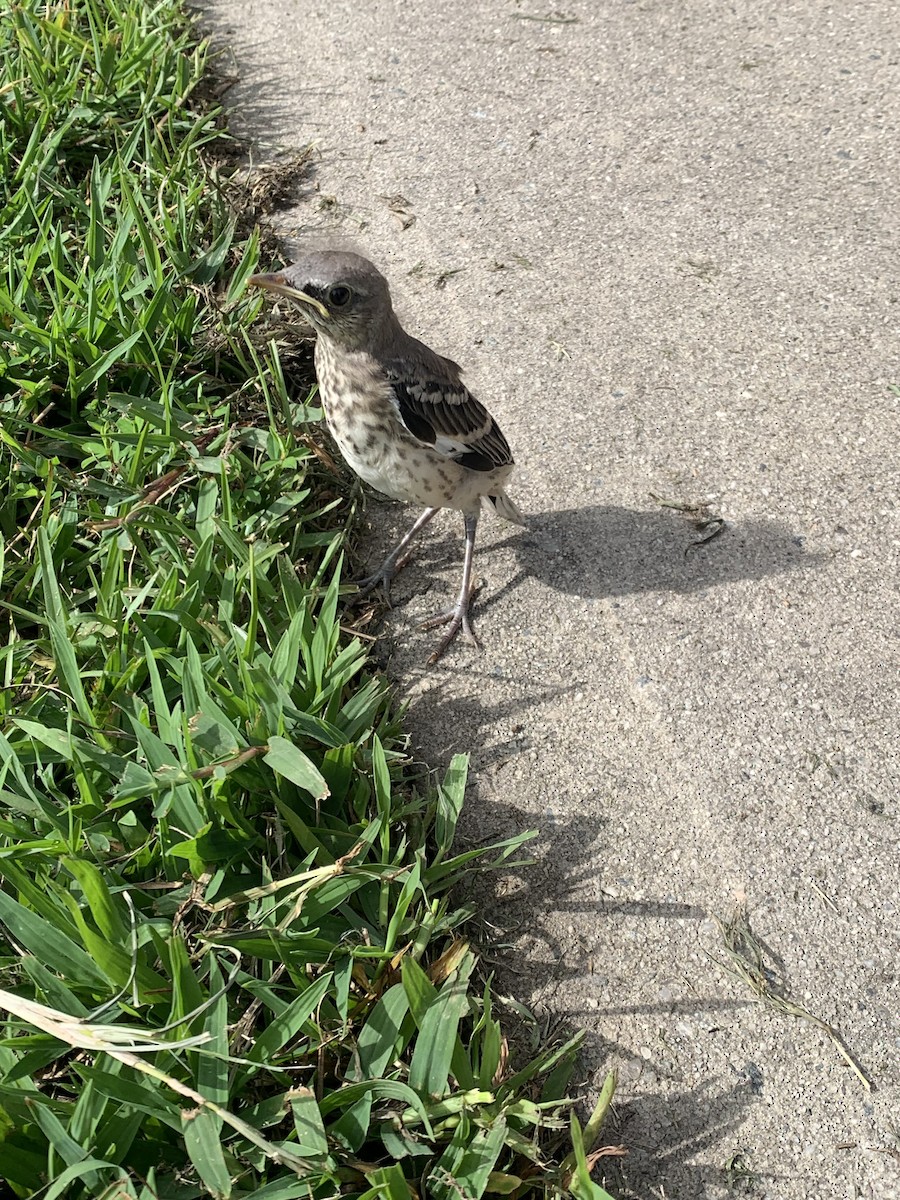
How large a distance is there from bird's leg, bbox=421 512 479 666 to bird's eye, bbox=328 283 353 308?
907 millimetres

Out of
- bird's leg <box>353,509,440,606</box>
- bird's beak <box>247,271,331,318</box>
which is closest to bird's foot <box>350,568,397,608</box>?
bird's leg <box>353,509,440,606</box>

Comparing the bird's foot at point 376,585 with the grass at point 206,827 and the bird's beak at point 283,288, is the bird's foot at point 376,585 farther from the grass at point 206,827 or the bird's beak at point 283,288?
the bird's beak at point 283,288

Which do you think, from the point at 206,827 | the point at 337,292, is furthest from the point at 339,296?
the point at 206,827

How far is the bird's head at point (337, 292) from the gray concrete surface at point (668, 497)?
95cm

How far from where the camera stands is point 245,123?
587cm

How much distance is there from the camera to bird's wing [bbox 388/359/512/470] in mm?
3496

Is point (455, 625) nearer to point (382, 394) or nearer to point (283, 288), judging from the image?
point (382, 394)

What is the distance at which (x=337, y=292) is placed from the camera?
3.35 meters

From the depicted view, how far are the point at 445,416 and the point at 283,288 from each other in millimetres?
692

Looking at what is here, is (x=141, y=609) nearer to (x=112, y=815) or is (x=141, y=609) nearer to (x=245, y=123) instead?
(x=112, y=815)

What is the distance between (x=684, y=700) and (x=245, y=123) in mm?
4331

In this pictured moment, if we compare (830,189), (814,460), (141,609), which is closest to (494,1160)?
(141,609)

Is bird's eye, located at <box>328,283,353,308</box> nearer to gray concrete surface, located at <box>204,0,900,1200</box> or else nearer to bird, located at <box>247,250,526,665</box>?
bird, located at <box>247,250,526,665</box>

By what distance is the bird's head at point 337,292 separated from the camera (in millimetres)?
3340
